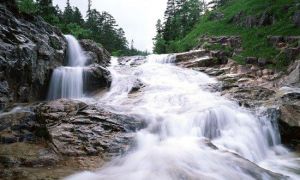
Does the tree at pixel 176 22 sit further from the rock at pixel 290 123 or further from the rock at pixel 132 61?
the rock at pixel 290 123

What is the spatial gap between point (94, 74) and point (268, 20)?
1865 cm

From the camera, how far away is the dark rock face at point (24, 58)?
1249cm

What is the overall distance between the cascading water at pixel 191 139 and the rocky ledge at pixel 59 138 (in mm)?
506

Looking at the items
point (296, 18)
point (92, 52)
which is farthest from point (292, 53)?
point (92, 52)

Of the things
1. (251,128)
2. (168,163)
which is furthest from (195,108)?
(168,163)

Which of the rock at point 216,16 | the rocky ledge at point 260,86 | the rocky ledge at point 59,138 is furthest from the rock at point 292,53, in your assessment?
the rock at point 216,16

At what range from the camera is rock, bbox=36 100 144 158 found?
8.62m

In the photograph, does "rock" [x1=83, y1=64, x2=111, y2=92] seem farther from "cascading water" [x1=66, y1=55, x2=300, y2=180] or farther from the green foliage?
the green foliage

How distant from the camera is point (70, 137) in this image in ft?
29.3

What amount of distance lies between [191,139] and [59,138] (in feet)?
14.1

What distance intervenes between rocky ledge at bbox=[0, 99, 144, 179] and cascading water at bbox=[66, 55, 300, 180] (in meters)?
0.51

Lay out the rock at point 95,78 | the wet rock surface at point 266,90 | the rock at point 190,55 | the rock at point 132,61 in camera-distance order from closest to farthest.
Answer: the wet rock surface at point 266,90, the rock at point 95,78, the rock at point 190,55, the rock at point 132,61

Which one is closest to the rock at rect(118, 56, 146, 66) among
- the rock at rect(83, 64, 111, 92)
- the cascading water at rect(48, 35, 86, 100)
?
the rock at rect(83, 64, 111, 92)

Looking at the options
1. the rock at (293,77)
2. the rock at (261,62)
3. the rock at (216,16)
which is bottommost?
the rock at (293,77)
